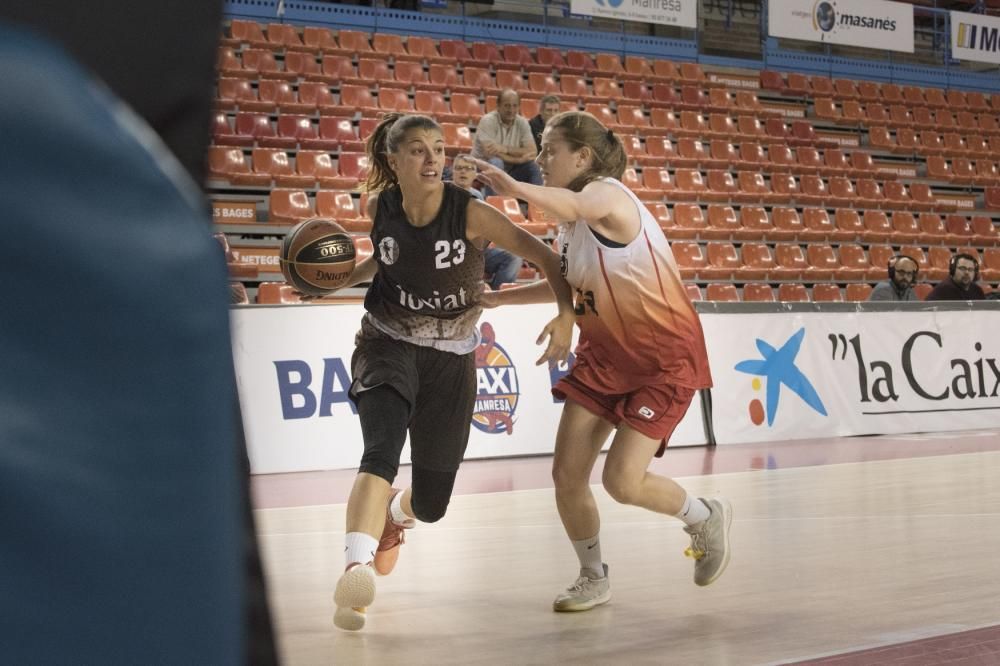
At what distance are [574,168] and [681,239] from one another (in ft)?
39.8

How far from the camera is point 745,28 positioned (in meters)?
24.4

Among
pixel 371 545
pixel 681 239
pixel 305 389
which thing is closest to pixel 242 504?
pixel 371 545

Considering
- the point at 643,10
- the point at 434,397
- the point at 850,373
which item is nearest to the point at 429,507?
the point at 434,397

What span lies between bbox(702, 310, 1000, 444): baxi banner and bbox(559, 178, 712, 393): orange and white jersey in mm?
6204

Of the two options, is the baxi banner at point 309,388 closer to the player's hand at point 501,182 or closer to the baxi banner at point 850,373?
the baxi banner at point 850,373

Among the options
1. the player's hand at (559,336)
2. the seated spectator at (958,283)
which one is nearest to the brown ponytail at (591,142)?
the player's hand at (559,336)

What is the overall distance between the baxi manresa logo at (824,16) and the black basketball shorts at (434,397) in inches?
686

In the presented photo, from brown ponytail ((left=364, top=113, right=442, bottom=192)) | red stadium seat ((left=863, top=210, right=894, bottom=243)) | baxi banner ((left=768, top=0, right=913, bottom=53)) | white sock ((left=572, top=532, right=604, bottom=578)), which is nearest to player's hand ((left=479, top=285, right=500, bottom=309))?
brown ponytail ((left=364, top=113, right=442, bottom=192))

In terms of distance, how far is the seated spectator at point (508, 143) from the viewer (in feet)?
35.3

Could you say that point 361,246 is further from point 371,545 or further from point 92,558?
point 92,558

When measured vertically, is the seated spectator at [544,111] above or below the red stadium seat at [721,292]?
above

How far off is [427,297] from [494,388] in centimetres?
542

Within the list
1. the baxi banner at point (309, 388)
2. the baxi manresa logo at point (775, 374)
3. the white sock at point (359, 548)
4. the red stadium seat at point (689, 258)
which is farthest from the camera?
the red stadium seat at point (689, 258)

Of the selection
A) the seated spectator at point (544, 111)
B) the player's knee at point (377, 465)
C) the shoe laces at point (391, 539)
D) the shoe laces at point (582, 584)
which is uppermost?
the seated spectator at point (544, 111)
